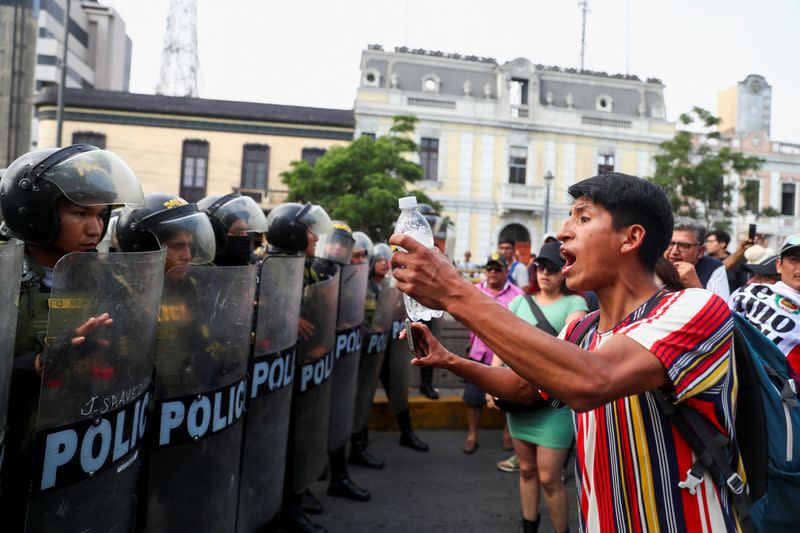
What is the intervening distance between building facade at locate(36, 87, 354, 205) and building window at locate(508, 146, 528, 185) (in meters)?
7.96

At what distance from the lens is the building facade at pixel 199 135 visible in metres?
26.6

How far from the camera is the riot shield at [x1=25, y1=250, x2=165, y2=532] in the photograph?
181 cm

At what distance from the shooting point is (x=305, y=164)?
2083cm

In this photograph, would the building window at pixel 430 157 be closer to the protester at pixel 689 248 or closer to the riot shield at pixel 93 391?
the protester at pixel 689 248

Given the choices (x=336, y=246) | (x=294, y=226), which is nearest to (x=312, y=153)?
(x=336, y=246)

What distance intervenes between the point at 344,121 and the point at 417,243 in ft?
87.9

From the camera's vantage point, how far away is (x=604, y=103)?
32.2 m

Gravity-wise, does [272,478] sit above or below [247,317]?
below

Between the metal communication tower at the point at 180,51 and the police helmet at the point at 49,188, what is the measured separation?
→ 120 ft

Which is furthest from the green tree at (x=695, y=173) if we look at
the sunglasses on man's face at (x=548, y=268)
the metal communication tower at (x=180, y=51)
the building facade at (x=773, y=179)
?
the metal communication tower at (x=180, y=51)

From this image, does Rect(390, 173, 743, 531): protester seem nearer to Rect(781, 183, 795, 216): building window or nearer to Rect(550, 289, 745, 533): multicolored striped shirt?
Rect(550, 289, 745, 533): multicolored striped shirt

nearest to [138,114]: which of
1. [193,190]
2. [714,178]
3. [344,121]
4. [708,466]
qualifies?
[193,190]

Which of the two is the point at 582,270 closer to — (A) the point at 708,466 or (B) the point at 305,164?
(A) the point at 708,466

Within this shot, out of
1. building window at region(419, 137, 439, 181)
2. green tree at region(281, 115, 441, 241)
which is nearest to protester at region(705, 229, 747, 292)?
green tree at region(281, 115, 441, 241)
